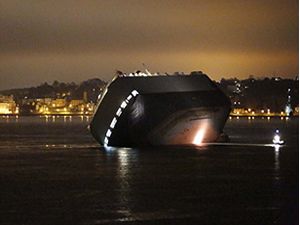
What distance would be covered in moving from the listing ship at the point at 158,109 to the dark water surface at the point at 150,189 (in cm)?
265

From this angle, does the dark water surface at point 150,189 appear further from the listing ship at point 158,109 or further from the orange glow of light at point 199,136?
the orange glow of light at point 199,136

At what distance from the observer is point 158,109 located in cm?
4528

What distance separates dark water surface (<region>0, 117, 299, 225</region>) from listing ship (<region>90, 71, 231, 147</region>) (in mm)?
2645

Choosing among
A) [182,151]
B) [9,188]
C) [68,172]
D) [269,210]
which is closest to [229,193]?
[269,210]

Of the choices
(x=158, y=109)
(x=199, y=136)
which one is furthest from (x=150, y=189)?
(x=199, y=136)

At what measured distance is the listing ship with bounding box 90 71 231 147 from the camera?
45438mm

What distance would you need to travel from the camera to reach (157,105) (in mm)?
45312

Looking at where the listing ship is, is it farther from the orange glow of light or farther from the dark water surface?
the dark water surface

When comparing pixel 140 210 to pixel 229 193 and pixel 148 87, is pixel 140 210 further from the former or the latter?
pixel 148 87

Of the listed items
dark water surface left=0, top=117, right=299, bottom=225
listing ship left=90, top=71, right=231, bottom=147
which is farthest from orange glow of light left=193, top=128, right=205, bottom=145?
dark water surface left=0, top=117, right=299, bottom=225

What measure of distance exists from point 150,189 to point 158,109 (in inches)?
798

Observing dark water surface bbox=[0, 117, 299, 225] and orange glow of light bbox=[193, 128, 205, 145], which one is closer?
dark water surface bbox=[0, 117, 299, 225]

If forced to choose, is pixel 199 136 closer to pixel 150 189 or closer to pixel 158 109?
pixel 158 109

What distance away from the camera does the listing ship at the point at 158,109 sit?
45438 mm
